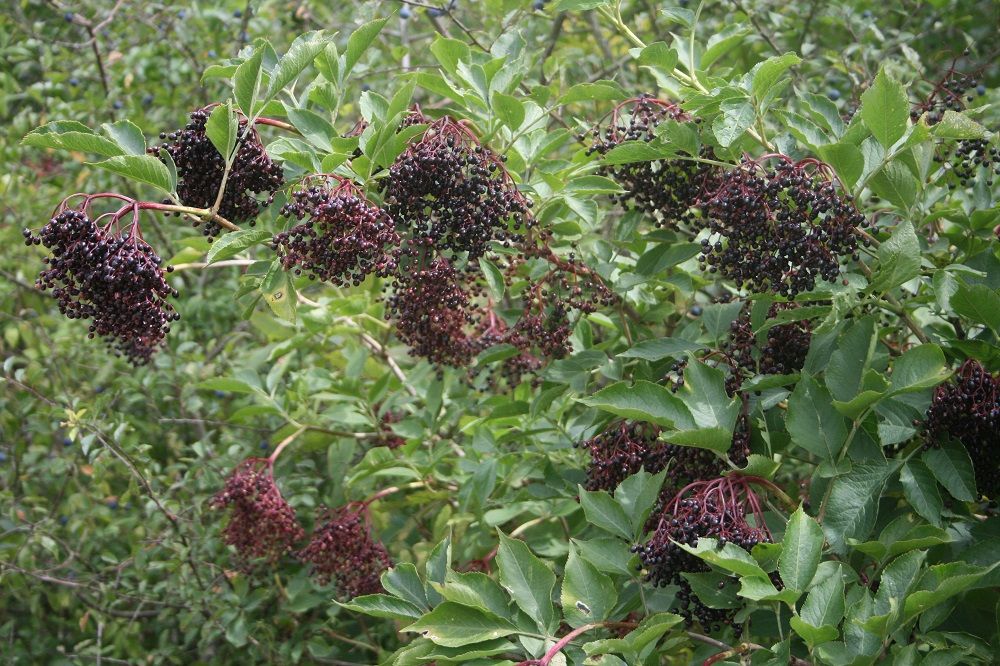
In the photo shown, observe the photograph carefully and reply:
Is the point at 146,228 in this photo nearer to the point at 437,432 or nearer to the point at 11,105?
the point at 11,105

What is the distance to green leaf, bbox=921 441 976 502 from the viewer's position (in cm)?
192

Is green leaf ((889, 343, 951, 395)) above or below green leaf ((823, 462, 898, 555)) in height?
above

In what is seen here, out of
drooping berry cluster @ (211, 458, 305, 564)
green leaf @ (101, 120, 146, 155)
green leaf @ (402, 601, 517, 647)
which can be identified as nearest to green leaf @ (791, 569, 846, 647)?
green leaf @ (402, 601, 517, 647)

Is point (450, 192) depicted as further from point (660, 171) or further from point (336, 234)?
point (660, 171)

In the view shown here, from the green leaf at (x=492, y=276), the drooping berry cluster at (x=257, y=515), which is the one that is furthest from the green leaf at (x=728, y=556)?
the drooping berry cluster at (x=257, y=515)

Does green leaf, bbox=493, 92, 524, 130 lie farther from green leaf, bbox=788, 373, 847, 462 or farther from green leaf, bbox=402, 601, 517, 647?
green leaf, bbox=402, 601, 517, 647

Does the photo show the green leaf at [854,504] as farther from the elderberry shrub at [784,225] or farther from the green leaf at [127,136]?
the green leaf at [127,136]

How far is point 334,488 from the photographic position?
3.37m

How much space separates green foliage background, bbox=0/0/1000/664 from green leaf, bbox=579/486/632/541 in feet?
0.03

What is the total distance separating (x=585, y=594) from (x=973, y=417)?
2.58 feet

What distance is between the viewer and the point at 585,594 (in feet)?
6.40

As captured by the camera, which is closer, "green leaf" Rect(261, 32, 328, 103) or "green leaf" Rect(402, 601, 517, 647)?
"green leaf" Rect(402, 601, 517, 647)

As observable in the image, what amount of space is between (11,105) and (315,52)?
391cm

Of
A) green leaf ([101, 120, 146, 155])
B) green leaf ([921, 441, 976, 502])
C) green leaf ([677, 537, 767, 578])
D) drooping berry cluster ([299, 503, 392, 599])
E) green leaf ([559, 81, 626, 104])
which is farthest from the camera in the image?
drooping berry cluster ([299, 503, 392, 599])
